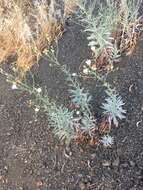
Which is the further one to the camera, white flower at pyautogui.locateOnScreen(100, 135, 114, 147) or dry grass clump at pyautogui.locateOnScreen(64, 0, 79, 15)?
dry grass clump at pyautogui.locateOnScreen(64, 0, 79, 15)

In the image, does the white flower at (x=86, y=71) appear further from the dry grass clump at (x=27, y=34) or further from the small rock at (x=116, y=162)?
the small rock at (x=116, y=162)

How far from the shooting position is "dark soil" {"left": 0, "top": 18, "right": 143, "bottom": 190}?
3.39m

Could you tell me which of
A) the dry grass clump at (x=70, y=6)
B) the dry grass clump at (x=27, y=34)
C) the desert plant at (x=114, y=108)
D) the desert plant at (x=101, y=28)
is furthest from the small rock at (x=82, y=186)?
the dry grass clump at (x=70, y=6)

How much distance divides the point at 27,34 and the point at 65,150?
3.41ft

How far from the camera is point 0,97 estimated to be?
4.00 m

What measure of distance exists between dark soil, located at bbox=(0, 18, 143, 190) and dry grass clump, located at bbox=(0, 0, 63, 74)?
207 millimetres

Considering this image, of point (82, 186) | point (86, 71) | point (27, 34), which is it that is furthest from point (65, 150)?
point (27, 34)

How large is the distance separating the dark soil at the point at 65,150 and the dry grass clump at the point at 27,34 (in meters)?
0.21

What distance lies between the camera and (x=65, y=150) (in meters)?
3.55

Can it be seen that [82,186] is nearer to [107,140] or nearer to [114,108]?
[107,140]

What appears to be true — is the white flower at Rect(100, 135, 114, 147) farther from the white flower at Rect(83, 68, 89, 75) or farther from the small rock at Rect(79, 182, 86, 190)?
the white flower at Rect(83, 68, 89, 75)

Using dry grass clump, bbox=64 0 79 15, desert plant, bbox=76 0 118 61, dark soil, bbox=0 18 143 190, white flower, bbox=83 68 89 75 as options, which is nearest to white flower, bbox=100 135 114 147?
dark soil, bbox=0 18 143 190

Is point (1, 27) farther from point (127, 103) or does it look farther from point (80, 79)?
point (127, 103)

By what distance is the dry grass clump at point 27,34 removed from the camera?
4.11 metres
